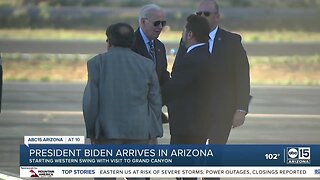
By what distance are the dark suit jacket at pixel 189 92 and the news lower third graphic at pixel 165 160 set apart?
25cm

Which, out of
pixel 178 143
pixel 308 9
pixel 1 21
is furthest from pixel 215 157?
pixel 308 9

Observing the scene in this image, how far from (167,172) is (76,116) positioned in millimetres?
7117

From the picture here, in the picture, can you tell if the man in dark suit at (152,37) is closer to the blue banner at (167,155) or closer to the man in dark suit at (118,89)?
the blue banner at (167,155)

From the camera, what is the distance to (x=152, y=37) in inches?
280

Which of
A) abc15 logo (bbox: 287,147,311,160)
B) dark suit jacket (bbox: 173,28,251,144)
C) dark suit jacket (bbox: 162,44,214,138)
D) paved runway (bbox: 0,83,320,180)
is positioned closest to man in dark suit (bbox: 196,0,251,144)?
dark suit jacket (bbox: 173,28,251,144)

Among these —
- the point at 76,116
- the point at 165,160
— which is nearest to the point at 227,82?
the point at 165,160

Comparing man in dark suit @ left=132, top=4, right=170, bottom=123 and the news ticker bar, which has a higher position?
man in dark suit @ left=132, top=4, right=170, bottom=123

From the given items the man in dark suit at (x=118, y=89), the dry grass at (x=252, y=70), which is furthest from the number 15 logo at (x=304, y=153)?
the dry grass at (x=252, y=70)

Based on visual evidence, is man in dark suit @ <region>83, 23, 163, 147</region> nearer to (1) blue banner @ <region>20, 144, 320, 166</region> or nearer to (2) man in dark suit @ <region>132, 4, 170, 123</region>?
(1) blue banner @ <region>20, 144, 320, 166</region>

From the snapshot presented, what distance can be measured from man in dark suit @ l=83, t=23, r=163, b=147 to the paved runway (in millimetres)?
3324

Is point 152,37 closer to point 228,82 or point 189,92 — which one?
point 189,92

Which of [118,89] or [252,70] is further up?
[118,89]

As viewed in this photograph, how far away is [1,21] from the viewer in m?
41.8

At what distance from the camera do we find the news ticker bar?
24.0 feet
